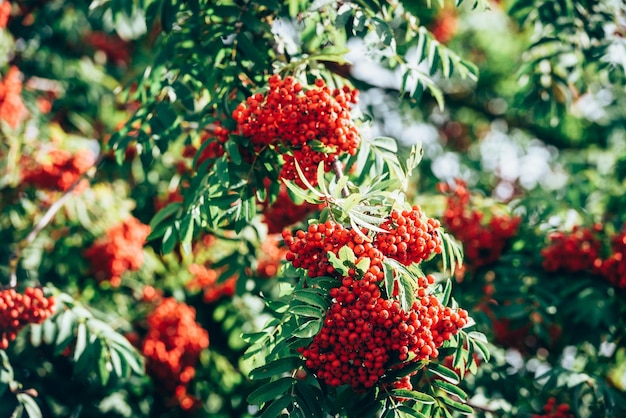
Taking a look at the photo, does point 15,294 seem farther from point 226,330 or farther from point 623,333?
point 623,333

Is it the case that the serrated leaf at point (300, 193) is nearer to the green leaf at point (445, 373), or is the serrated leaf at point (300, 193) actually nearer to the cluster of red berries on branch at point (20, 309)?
the green leaf at point (445, 373)

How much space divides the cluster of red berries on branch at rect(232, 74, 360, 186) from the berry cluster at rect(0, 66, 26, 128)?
2877 millimetres

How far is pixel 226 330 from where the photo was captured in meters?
4.84

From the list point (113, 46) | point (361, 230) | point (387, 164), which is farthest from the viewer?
point (113, 46)

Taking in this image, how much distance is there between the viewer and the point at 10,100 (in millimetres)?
4855

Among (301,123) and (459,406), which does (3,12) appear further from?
(459,406)

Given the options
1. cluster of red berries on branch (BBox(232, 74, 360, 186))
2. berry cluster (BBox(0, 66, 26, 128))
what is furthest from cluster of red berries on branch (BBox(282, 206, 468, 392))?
berry cluster (BBox(0, 66, 26, 128))

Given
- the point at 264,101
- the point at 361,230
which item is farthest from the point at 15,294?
the point at 361,230

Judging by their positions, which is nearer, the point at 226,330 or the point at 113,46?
the point at 226,330

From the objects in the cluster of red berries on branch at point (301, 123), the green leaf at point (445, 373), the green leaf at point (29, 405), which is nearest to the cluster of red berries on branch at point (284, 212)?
the cluster of red berries on branch at point (301, 123)

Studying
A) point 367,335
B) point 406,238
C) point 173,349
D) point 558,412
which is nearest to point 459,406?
point 367,335

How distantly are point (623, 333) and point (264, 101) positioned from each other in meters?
2.79

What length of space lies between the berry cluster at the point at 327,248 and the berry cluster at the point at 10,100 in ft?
11.1

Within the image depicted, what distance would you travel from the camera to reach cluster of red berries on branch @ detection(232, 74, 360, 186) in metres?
2.71
